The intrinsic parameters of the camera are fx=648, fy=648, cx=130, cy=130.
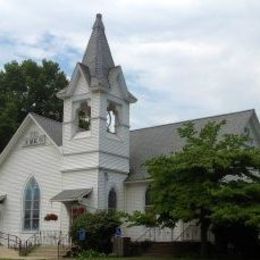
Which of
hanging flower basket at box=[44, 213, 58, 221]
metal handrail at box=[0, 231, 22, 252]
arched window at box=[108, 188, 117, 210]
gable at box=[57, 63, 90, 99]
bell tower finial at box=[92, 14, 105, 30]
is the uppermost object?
bell tower finial at box=[92, 14, 105, 30]

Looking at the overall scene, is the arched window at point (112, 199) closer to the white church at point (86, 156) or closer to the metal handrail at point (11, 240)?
the white church at point (86, 156)

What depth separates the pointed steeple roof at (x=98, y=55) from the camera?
3912cm

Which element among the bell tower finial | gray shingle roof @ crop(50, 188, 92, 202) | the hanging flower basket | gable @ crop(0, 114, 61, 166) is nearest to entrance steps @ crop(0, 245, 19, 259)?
the hanging flower basket

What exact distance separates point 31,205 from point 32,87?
21299mm

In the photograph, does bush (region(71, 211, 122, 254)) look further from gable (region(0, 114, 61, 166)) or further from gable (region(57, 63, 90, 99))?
gable (region(57, 63, 90, 99))

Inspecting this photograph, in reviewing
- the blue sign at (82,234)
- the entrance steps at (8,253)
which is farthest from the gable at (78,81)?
the entrance steps at (8,253)

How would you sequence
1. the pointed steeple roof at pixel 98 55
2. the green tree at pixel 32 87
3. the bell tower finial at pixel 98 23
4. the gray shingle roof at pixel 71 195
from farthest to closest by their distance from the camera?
the green tree at pixel 32 87, the bell tower finial at pixel 98 23, the pointed steeple roof at pixel 98 55, the gray shingle roof at pixel 71 195

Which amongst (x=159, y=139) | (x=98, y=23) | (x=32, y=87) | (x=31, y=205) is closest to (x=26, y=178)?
(x=31, y=205)

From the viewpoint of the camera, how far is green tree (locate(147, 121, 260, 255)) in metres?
27.2

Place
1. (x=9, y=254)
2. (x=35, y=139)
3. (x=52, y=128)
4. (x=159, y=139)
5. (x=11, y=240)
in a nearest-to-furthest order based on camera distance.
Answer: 1. (x=9, y=254)
2. (x=11, y=240)
3. (x=35, y=139)
4. (x=52, y=128)
5. (x=159, y=139)

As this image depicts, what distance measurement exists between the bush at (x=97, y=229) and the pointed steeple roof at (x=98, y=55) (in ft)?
28.6

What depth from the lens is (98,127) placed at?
123 feet

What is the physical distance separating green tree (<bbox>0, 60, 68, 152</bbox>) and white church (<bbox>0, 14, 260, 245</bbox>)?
54.9 ft

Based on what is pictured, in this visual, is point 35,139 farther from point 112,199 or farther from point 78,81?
point 112,199
